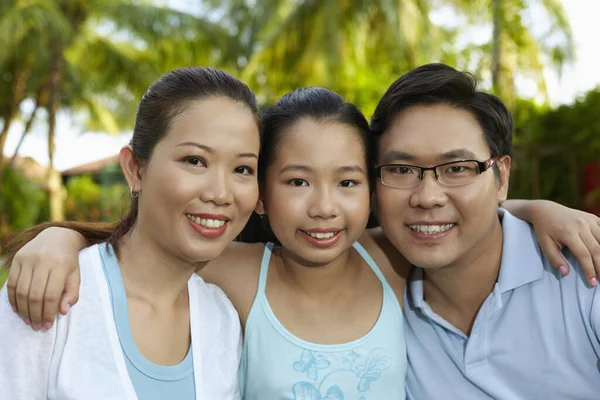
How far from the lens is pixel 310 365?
254 cm

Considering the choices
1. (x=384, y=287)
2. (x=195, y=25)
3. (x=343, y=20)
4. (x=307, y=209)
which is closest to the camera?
(x=307, y=209)

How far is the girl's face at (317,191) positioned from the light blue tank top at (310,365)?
0.34 metres

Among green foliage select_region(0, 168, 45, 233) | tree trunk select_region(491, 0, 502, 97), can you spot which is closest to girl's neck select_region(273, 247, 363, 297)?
tree trunk select_region(491, 0, 502, 97)

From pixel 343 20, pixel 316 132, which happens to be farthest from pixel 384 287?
pixel 343 20

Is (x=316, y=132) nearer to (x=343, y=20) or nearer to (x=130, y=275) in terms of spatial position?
(x=130, y=275)

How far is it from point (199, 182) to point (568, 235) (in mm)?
1481

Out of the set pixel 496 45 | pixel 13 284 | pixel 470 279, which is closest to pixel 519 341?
pixel 470 279

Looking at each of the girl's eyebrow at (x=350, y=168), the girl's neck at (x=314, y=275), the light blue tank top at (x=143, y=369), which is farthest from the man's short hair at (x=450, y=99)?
the light blue tank top at (x=143, y=369)

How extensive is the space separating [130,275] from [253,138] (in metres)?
0.69

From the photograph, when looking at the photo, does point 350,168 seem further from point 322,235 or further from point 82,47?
point 82,47

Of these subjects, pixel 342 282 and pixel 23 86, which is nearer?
pixel 342 282

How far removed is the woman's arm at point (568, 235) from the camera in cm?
244

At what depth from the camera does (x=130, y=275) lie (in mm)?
2332

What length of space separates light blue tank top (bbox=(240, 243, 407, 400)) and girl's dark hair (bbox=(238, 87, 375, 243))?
0.64 metres
